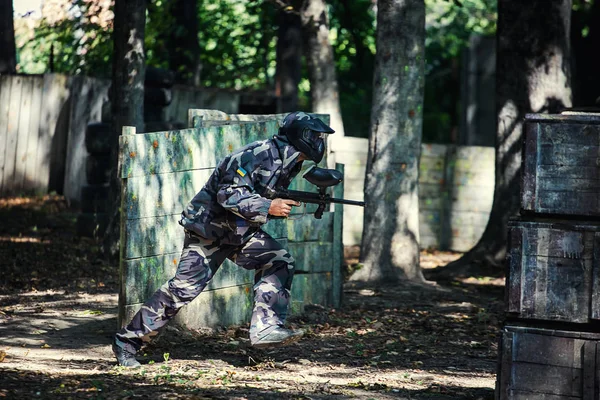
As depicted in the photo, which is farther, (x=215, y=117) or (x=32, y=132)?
(x=32, y=132)

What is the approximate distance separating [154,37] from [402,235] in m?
9.35

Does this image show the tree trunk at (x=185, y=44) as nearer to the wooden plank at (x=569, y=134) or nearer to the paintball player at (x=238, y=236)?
the paintball player at (x=238, y=236)

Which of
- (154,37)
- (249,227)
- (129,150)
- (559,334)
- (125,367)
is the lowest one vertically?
(125,367)

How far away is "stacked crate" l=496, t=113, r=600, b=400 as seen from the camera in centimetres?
537

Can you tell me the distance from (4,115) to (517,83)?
298 inches

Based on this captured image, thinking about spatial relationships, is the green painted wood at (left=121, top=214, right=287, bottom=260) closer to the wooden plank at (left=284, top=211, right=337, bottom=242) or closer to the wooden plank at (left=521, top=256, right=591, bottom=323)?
the wooden plank at (left=284, top=211, right=337, bottom=242)

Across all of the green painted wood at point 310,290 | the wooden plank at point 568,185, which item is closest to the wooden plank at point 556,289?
the wooden plank at point 568,185

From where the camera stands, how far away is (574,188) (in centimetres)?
543

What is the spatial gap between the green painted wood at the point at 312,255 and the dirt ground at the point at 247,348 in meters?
0.38

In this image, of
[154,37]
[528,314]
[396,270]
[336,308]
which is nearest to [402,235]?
[396,270]

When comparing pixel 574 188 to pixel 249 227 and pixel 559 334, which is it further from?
pixel 249 227

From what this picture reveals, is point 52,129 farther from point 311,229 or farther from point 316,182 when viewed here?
point 316,182

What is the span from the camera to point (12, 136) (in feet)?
49.0

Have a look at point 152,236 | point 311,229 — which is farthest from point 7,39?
point 152,236
